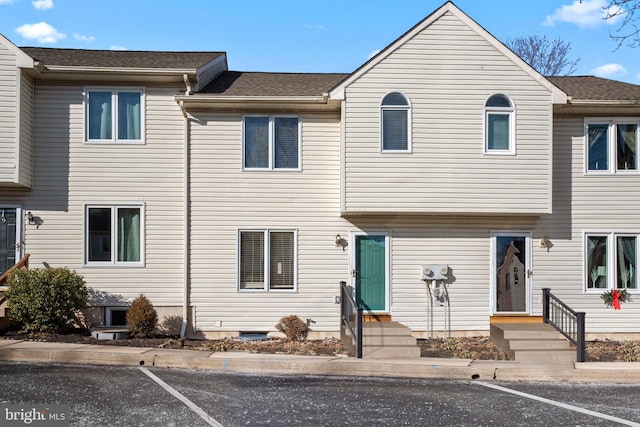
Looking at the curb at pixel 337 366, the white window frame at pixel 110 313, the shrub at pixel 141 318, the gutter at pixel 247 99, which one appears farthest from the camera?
the white window frame at pixel 110 313

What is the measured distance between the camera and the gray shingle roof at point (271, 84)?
14.1 meters

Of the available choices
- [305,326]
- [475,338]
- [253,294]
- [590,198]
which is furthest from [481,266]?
[253,294]

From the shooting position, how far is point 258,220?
46.5ft

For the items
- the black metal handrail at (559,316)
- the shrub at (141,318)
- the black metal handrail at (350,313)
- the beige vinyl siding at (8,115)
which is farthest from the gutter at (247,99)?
the black metal handrail at (559,316)

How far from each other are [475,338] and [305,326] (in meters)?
3.70

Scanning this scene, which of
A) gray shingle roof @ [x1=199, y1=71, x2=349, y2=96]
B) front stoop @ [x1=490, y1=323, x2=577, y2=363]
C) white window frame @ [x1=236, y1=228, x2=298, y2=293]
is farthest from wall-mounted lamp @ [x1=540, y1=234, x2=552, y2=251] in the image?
gray shingle roof @ [x1=199, y1=71, x2=349, y2=96]

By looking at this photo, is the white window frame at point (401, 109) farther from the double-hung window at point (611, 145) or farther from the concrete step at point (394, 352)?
the double-hung window at point (611, 145)

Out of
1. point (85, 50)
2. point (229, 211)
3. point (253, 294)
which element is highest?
point (85, 50)

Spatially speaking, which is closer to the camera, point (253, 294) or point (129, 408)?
point (129, 408)

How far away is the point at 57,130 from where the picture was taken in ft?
45.9

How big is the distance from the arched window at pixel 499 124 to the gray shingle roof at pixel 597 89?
1638mm

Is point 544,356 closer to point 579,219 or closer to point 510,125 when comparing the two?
point 579,219

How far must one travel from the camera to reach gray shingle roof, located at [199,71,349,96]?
1412 centimetres

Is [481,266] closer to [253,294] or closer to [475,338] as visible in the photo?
[475,338]
